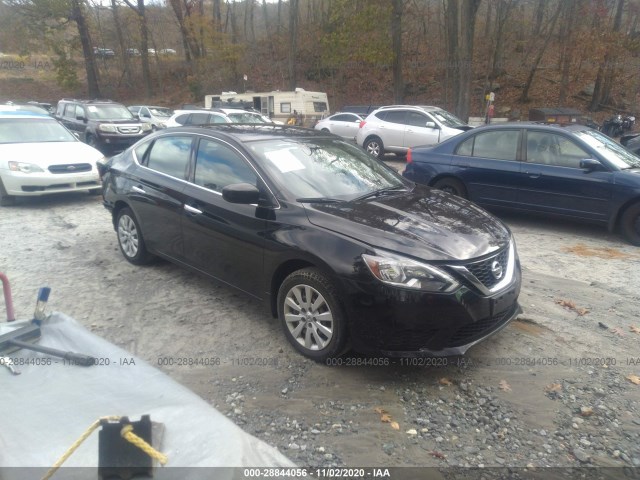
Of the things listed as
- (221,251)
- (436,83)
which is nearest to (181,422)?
(221,251)

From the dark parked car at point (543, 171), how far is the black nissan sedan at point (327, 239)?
10.4 feet

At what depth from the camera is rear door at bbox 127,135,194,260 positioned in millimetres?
4816

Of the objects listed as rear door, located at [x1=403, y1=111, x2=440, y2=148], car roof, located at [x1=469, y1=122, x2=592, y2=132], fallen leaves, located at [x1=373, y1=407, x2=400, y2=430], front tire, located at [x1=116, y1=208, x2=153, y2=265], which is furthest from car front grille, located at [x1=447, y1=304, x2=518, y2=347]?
rear door, located at [x1=403, y1=111, x2=440, y2=148]

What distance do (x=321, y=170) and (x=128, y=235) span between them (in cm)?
267

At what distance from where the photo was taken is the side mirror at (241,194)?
12.6 feet

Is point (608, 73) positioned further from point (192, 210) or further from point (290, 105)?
point (192, 210)

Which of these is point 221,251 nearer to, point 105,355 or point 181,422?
point 105,355

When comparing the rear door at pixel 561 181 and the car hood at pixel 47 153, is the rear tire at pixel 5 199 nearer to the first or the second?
the car hood at pixel 47 153

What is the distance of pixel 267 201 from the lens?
395 centimetres

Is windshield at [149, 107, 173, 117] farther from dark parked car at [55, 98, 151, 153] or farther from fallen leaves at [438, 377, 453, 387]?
fallen leaves at [438, 377, 453, 387]

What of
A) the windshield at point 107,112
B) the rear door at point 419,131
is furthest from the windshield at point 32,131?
the rear door at point 419,131

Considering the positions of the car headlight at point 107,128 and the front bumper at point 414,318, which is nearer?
the front bumper at point 414,318

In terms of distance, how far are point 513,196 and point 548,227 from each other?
0.77 meters

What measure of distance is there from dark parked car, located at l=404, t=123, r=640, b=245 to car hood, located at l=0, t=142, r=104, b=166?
20.5 feet
